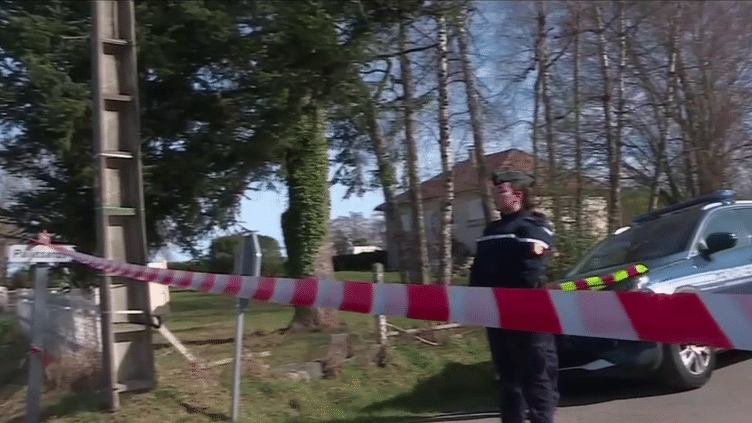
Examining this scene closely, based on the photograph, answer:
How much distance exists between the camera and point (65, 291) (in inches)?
376

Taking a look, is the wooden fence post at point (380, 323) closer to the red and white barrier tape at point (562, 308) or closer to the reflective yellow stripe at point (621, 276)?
the reflective yellow stripe at point (621, 276)

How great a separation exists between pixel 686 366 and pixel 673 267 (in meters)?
0.91

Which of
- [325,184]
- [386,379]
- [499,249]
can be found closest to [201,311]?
[325,184]

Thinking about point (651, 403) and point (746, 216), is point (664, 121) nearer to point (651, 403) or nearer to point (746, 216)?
point (746, 216)

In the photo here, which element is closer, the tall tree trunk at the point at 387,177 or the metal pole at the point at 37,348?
the metal pole at the point at 37,348

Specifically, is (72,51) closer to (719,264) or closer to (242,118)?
(242,118)

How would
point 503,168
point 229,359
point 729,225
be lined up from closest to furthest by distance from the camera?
point 729,225
point 229,359
point 503,168

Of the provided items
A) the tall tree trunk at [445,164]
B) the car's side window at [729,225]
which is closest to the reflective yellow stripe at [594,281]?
the car's side window at [729,225]

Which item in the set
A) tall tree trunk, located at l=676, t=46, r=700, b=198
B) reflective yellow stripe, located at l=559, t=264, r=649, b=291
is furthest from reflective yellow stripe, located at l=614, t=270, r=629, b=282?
tall tree trunk, located at l=676, t=46, r=700, b=198

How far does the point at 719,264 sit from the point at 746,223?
0.91 m

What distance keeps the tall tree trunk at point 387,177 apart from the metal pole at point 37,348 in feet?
15.1

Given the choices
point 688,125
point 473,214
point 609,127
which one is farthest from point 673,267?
point 473,214

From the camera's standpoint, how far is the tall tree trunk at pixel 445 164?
50.5ft

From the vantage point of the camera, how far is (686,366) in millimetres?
7918
